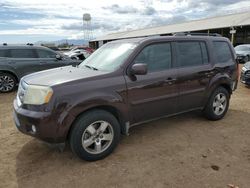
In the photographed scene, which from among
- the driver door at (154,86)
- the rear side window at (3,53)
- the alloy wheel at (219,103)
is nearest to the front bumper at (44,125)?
the driver door at (154,86)

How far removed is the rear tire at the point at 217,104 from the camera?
5375 mm

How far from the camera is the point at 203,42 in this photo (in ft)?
17.0

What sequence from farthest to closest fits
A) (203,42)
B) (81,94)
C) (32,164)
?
(203,42), (32,164), (81,94)

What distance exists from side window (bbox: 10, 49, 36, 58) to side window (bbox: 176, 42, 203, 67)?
6609 mm

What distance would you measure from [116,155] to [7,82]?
6.64 m

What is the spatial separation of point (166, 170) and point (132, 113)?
3.41 feet

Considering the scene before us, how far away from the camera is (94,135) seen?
3.79 meters

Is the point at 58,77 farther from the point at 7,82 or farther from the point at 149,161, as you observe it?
the point at 7,82

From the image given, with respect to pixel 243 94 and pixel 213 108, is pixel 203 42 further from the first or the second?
pixel 243 94

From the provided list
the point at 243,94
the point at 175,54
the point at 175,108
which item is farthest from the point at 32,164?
the point at 243,94

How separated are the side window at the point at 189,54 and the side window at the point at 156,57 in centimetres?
25

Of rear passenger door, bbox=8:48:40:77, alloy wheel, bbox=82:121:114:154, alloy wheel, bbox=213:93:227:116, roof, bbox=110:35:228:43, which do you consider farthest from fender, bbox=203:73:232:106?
rear passenger door, bbox=8:48:40:77

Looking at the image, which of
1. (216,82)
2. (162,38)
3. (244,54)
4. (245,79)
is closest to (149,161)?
(162,38)

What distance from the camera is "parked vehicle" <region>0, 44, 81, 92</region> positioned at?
29.8 feet
